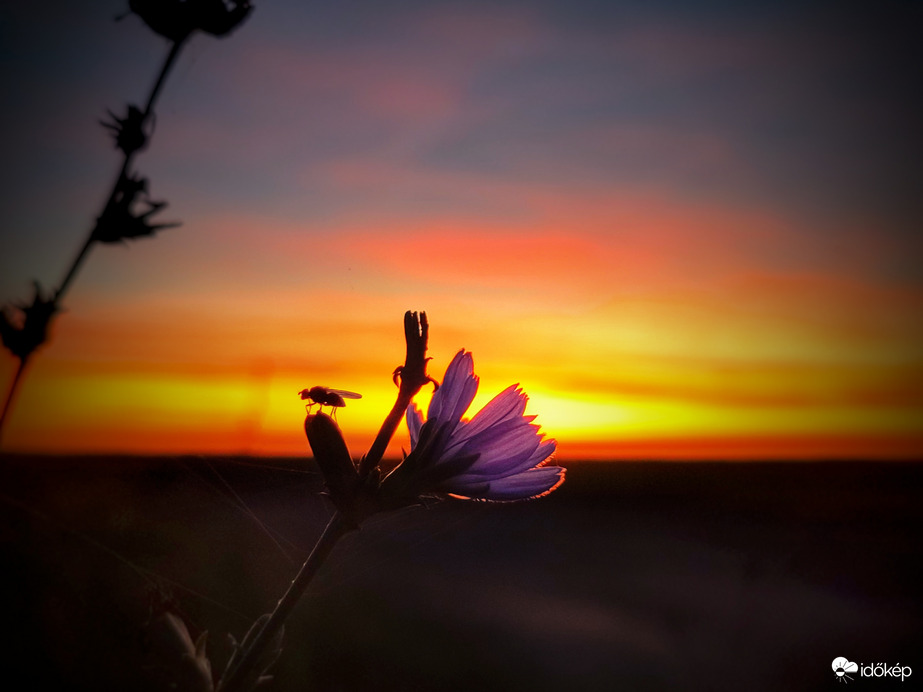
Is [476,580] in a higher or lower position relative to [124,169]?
lower

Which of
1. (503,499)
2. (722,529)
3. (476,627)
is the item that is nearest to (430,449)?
(503,499)

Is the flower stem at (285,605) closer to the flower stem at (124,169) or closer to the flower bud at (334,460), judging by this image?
the flower bud at (334,460)

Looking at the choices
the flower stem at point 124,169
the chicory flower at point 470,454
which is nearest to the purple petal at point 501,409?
the chicory flower at point 470,454

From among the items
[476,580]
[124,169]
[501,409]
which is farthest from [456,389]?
[476,580]

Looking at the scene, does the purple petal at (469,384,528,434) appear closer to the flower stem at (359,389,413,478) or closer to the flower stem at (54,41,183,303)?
the flower stem at (359,389,413,478)

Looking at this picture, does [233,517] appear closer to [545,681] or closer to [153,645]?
[153,645]

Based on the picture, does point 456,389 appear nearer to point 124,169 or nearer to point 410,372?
point 410,372

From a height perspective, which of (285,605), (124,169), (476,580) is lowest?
(476,580)
